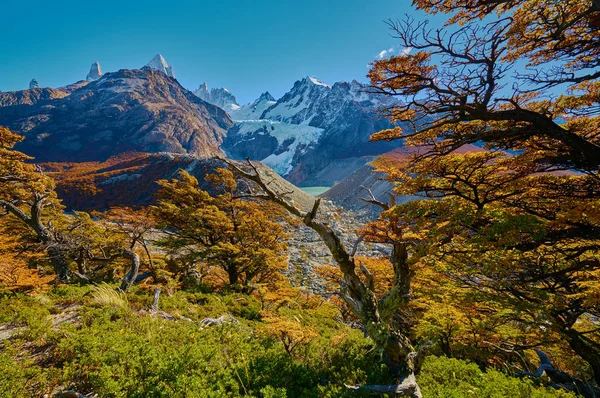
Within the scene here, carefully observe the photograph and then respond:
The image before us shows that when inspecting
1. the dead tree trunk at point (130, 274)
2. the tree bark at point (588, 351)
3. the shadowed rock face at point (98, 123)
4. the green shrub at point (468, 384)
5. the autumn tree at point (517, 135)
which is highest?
the shadowed rock face at point (98, 123)

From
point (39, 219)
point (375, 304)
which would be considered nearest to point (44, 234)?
point (39, 219)

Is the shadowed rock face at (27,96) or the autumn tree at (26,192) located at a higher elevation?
the shadowed rock face at (27,96)

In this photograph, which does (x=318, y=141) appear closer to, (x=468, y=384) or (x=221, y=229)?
(x=221, y=229)

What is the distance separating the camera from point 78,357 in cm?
402

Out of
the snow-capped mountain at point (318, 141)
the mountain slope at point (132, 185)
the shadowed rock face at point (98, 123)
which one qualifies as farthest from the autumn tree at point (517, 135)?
the snow-capped mountain at point (318, 141)

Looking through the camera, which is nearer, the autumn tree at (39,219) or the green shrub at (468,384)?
the green shrub at (468,384)

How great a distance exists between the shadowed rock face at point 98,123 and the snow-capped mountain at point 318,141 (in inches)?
1875

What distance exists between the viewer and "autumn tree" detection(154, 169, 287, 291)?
39.8ft

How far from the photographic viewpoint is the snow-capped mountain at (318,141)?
435 feet

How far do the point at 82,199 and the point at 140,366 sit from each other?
56225 mm

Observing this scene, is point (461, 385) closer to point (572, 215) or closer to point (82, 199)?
point (572, 215)

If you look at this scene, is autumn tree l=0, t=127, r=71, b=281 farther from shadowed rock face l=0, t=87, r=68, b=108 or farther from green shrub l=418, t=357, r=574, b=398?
shadowed rock face l=0, t=87, r=68, b=108

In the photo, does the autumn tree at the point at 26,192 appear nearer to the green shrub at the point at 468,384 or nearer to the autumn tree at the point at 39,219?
the autumn tree at the point at 39,219

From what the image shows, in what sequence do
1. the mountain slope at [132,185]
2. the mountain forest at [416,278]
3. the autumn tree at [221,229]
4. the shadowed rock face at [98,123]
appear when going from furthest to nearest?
the shadowed rock face at [98,123]
the mountain slope at [132,185]
the autumn tree at [221,229]
the mountain forest at [416,278]
